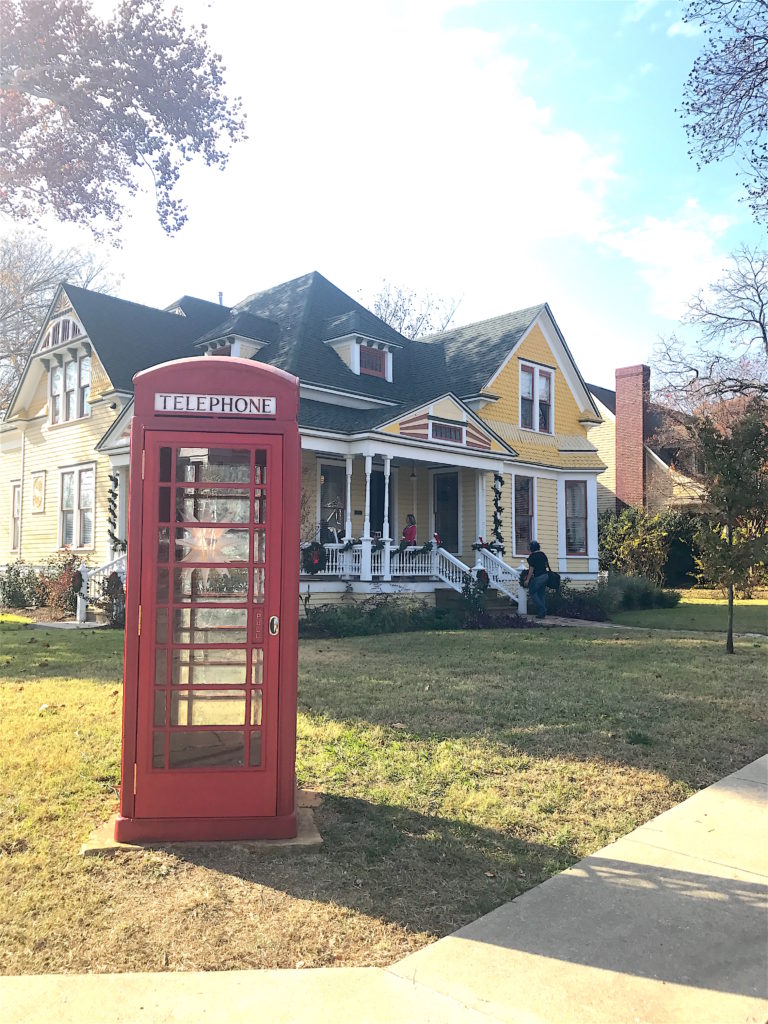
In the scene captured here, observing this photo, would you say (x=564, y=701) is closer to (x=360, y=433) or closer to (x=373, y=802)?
(x=373, y=802)

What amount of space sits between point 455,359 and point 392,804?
803 inches

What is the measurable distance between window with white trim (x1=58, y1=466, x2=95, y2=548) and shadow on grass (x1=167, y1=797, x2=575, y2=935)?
18980 mm

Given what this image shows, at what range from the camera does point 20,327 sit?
1426 inches

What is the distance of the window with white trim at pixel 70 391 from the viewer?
887 inches

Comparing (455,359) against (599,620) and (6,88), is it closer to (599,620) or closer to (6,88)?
(599,620)

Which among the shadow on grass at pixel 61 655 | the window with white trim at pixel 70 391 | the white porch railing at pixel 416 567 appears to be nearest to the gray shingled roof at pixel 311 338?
the window with white trim at pixel 70 391

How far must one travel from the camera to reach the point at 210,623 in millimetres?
4484

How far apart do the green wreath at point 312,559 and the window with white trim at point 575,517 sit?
10.1 m

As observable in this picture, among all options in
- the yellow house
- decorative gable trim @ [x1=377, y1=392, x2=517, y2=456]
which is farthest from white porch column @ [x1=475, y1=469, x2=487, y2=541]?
decorative gable trim @ [x1=377, y1=392, x2=517, y2=456]

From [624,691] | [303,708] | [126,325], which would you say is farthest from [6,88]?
[624,691]

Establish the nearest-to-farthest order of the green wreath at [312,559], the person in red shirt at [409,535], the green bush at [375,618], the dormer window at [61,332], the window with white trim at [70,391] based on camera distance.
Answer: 1. the green bush at [375,618]
2. the green wreath at [312,559]
3. the person in red shirt at [409,535]
4. the window with white trim at [70,391]
5. the dormer window at [61,332]

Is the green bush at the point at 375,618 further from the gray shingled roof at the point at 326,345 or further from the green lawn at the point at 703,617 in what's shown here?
the gray shingled roof at the point at 326,345

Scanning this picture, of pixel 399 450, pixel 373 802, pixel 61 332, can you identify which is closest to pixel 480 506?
pixel 399 450

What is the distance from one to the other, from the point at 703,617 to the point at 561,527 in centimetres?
572
